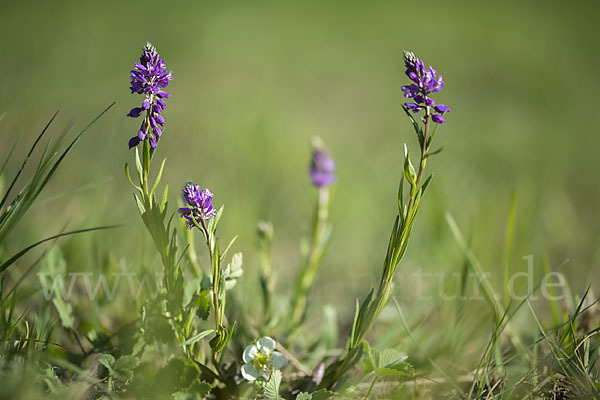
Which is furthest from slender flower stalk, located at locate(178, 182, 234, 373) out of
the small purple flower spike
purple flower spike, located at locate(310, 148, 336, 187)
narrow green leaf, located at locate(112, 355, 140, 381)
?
purple flower spike, located at locate(310, 148, 336, 187)

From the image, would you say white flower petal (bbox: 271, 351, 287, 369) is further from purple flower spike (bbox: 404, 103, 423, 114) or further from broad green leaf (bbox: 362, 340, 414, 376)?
purple flower spike (bbox: 404, 103, 423, 114)

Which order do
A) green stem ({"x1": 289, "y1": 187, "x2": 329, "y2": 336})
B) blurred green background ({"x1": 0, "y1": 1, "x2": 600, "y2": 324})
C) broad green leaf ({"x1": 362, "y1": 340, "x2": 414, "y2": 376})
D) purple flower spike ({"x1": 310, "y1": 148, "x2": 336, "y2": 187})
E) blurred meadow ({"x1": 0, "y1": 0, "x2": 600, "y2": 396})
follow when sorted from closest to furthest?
broad green leaf ({"x1": 362, "y1": 340, "x2": 414, "y2": 376}), green stem ({"x1": 289, "y1": 187, "x2": 329, "y2": 336}), purple flower spike ({"x1": 310, "y1": 148, "x2": 336, "y2": 187}), blurred meadow ({"x1": 0, "y1": 0, "x2": 600, "y2": 396}), blurred green background ({"x1": 0, "y1": 1, "x2": 600, "y2": 324})

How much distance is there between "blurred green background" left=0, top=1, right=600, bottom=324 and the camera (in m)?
2.94

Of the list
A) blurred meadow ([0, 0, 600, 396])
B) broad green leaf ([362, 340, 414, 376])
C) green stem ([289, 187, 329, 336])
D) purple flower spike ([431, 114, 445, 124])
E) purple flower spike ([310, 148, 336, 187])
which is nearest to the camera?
purple flower spike ([431, 114, 445, 124])

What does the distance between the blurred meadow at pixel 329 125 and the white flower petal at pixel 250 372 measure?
692mm

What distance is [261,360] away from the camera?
1524 millimetres

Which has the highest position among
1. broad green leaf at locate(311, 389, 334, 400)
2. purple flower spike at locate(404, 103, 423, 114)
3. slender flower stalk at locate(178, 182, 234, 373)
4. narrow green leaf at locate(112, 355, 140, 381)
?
purple flower spike at locate(404, 103, 423, 114)

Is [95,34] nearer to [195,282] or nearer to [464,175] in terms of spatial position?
[464,175]

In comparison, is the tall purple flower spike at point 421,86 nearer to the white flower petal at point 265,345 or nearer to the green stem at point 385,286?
the green stem at point 385,286

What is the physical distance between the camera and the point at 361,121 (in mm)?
5574

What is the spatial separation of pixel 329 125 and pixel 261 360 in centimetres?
415

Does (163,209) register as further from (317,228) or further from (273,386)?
(317,228)

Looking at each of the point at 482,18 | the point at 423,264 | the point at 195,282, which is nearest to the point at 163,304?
the point at 195,282

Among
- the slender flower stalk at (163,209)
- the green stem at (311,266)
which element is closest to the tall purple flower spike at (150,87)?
the slender flower stalk at (163,209)
